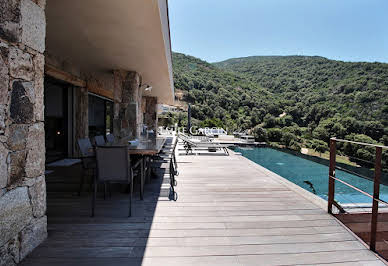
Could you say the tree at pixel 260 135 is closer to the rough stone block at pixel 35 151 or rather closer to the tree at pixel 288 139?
the tree at pixel 288 139

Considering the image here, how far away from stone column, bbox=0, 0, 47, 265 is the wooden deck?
0.78ft

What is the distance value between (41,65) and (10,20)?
1.20 ft

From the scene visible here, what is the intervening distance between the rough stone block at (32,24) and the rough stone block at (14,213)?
1.02 metres

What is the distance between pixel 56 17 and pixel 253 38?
200ft

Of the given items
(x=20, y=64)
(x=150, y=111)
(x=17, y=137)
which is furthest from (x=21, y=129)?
(x=150, y=111)

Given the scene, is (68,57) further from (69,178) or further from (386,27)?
(386,27)

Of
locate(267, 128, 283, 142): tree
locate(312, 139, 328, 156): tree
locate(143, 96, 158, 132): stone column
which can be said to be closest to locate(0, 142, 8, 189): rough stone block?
locate(143, 96, 158, 132): stone column

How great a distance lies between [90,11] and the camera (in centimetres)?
255

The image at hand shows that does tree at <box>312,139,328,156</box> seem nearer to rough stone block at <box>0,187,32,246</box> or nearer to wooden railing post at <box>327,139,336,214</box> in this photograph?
wooden railing post at <box>327,139,336,214</box>

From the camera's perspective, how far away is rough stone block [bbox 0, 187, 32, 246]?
134cm

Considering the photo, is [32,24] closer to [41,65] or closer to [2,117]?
[41,65]

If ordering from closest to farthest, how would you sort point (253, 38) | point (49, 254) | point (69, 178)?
point (49, 254), point (69, 178), point (253, 38)

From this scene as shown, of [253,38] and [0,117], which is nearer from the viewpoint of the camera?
[0,117]

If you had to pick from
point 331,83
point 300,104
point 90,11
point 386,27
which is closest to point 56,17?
point 90,11
